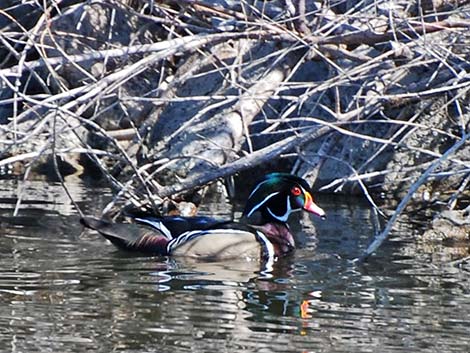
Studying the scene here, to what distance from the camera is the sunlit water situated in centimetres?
639

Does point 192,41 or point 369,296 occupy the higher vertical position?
point 192,41

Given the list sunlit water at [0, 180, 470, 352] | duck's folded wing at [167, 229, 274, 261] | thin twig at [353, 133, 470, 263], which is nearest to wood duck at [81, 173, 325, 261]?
duck's folded wing at [167, 229, 274, 261]

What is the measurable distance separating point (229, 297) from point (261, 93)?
267 centimetres

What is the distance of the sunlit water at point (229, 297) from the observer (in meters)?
6.39

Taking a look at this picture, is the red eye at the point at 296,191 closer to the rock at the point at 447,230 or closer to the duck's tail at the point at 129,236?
the rock at the point at 447,230

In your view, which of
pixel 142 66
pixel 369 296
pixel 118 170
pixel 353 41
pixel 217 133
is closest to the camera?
pixel 369 296

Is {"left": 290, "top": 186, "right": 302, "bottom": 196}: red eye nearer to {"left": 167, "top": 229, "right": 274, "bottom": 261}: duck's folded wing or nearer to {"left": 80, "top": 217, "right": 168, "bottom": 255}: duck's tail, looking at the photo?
{"left": 167, "top": 229, "right": 274, "bottom": 261}: duck's folded wing

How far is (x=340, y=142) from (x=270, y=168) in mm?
1281

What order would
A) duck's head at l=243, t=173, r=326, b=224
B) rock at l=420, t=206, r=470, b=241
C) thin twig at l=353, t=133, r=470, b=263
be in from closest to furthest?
thin twig at l=353, t=133, r=470, b=263
rock at l=420, t=206, r=470, b=241
duck's head at l=243, t=173, r=326, b=224

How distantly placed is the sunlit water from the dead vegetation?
0.54 m

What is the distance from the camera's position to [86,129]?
1315 cm

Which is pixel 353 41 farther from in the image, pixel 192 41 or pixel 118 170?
pixel 118 170

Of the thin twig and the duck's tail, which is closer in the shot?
the thin twig

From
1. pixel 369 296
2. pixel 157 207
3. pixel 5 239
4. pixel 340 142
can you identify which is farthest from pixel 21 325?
pixel 340 142
